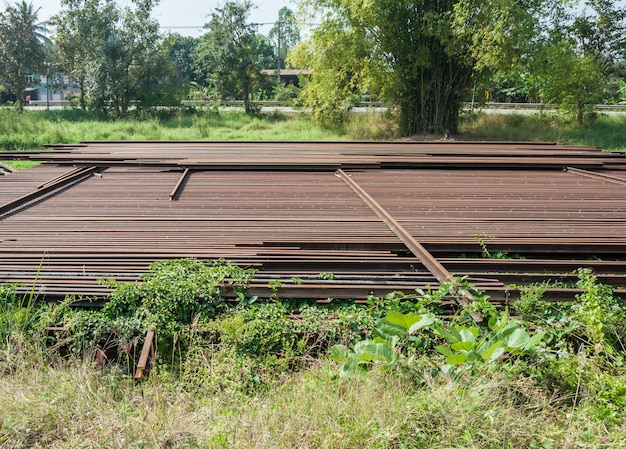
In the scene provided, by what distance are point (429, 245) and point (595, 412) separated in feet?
6.07

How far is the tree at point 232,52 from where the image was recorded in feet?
68.3

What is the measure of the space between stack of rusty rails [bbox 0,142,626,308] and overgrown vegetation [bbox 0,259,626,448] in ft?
0.77

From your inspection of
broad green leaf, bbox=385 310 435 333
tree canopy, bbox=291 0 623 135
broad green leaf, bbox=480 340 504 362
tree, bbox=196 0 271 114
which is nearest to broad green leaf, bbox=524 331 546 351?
broad green leaf, bbox=480 340 504 362

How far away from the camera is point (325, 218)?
4887 millimetres

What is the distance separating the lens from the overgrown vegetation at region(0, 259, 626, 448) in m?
2.34

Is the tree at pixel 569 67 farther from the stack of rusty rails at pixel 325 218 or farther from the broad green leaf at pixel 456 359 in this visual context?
the broad green leaf at pixel 456 359

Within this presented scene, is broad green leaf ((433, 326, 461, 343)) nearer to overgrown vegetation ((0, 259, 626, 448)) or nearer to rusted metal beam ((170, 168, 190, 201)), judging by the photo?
overgrown vegetation ((0, 259, 626, 448))

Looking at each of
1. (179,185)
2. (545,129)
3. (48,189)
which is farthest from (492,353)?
(545,129)

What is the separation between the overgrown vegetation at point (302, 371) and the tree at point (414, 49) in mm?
11462

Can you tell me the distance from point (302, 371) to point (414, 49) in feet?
45.3

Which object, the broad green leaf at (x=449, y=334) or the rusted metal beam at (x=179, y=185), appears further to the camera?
the rusted metal beam at (x=179, y=185)

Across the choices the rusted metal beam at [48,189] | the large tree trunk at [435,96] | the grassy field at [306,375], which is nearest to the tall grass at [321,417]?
the grassy field at [306,375]

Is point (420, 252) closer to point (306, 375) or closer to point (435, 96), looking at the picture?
point (306, 375)

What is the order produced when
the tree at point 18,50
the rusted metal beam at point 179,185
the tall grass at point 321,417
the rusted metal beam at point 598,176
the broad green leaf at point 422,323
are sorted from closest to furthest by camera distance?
the tall grass at point 321,417 → the broad green leaf at point 422,323 → the rusted metal beam at point 179,185 → the rusted metal beam at point 598,176 → the tree at point 18,50
